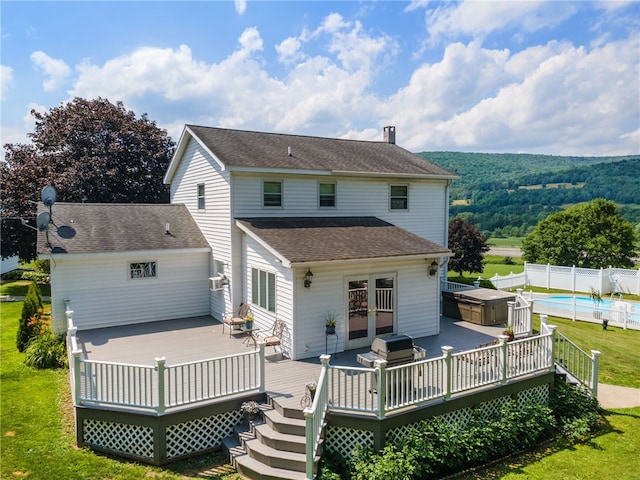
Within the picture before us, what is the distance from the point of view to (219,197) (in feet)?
47.7

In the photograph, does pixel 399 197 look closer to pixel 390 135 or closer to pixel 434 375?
pixel 390 135

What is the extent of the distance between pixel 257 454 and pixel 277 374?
96.3 inches

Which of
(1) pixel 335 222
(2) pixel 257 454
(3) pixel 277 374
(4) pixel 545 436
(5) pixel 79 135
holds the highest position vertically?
(5) pixel 79 135

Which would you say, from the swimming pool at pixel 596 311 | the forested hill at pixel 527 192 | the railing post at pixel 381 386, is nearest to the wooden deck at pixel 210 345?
the railing post at pixel 381 386

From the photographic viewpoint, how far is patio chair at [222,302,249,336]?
13016mm

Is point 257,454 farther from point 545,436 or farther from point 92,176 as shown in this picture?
point 92,176

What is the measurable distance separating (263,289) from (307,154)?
624 centimetres

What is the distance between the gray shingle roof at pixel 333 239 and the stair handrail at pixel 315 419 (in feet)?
11.5

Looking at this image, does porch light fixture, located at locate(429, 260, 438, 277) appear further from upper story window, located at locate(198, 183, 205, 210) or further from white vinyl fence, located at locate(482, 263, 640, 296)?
white vinyl fence, located at locate(482, 263, 640, 296)

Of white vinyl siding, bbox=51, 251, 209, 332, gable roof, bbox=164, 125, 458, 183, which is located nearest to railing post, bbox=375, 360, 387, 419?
gable roof, bbox=164, 125, 458, 183

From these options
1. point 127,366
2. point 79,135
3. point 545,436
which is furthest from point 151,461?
point 79,135

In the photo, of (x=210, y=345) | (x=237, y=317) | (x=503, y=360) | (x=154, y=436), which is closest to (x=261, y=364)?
(x=154, y=436)

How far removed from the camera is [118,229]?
15219 millimetres

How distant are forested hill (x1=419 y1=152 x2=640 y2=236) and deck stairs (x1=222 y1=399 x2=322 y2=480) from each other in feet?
236
